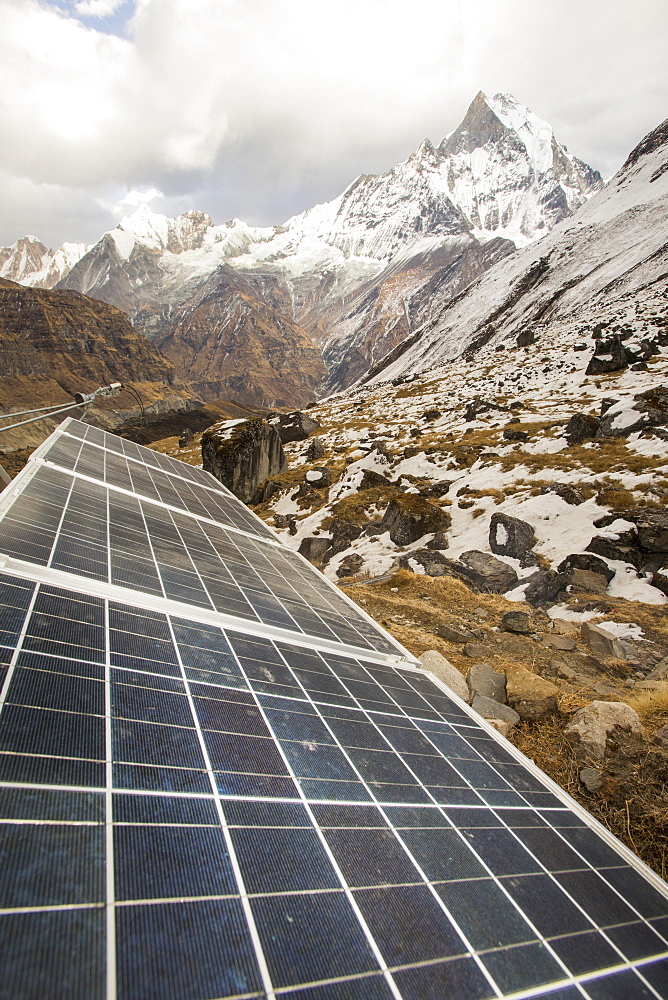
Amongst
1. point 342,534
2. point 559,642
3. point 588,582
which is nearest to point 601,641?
point 559,642

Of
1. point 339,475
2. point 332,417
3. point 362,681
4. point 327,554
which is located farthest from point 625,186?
point 362,681

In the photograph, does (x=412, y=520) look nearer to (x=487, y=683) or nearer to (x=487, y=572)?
(x=487, y=572)

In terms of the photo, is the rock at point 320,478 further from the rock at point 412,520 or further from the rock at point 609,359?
the rock at point 609,359

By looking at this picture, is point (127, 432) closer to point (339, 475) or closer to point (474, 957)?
point (339, 475)

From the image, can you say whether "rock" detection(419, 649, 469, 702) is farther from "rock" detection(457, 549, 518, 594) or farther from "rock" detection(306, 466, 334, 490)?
"rock" detection(306, 466, 334, 490)

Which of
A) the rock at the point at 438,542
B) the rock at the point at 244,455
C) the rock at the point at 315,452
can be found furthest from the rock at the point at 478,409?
the rock at the point at 438,542
